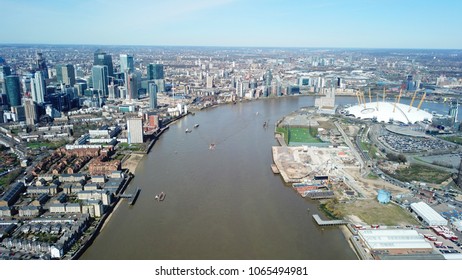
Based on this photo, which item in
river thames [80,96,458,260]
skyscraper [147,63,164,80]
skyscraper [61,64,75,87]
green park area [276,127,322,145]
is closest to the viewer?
river thames [80,96,458,260]

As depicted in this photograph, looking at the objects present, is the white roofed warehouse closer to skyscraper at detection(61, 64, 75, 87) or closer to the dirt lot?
the dirt lot

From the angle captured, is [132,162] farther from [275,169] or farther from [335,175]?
[335,175]

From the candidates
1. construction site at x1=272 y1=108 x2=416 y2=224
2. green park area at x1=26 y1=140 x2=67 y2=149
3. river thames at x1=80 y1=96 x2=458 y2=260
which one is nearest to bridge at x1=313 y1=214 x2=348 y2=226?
river thames at x1=80 y1=96 x2=458 y2=260

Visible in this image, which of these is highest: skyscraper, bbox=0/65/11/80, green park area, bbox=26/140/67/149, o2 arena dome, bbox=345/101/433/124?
skyscraper, bbox=0/65/11/80

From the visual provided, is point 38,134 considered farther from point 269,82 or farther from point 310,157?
point 269,82

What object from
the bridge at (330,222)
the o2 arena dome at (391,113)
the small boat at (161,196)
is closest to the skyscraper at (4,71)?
the small boat at (161,196)

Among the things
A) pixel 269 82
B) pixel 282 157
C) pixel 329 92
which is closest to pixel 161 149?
pixel 282 157

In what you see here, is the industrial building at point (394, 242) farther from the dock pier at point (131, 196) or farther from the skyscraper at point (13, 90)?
the skyscraper at point (13, 90)
